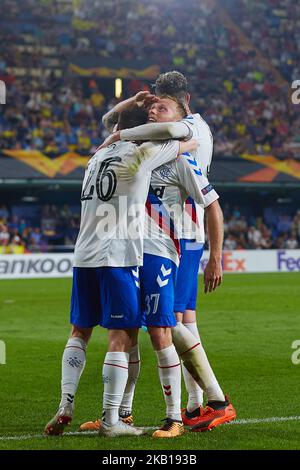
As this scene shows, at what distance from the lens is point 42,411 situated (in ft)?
23.0

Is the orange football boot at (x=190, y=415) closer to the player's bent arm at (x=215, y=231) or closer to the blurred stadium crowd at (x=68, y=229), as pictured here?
the player's bent arm at (x=215, y=231)

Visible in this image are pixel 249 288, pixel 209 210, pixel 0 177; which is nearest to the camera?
pixel 209 210

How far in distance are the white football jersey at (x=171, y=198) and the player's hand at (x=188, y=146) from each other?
62mm

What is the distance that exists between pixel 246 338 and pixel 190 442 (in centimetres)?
683

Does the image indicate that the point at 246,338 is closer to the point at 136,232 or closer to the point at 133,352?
the point at 133,352

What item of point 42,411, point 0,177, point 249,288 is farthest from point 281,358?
point 0,177

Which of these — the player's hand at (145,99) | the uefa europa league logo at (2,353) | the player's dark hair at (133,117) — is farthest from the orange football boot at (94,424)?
the uefa europa league logo at (2,353)

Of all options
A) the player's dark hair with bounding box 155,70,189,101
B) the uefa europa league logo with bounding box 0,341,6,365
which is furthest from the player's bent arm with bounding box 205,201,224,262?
the uefa europa league logo with bounding box 0,341,6,365

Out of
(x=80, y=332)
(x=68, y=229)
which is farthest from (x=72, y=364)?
(x=68, y=229)

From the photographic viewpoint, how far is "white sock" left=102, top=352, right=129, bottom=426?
224 inches

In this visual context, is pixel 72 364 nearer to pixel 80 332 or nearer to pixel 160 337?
pixel 80 332

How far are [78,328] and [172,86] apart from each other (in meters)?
1.80

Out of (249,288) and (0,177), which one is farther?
(0,177)

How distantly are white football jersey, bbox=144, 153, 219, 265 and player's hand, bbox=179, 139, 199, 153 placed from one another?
0.20ft
